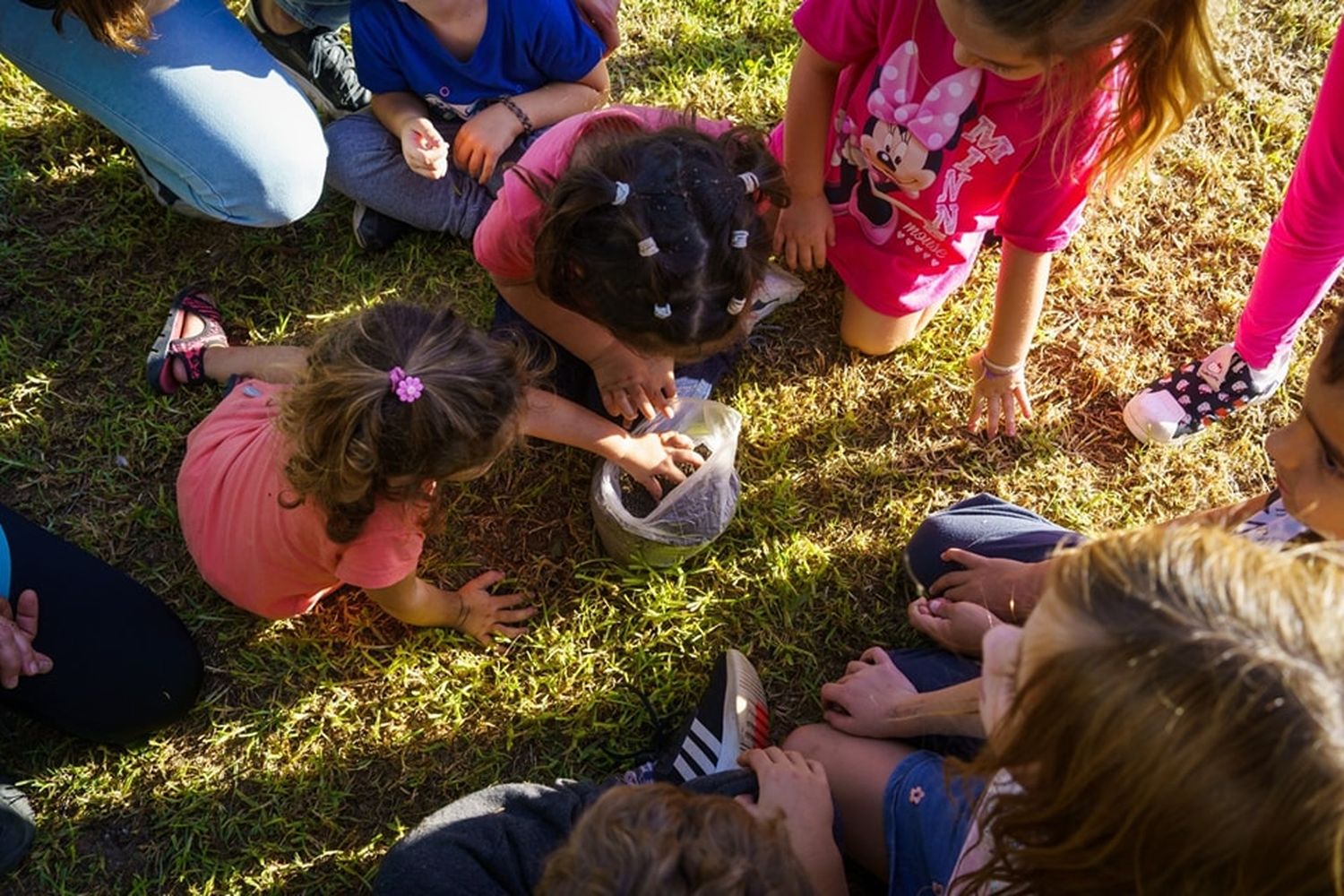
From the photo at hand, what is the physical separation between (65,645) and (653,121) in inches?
63.9

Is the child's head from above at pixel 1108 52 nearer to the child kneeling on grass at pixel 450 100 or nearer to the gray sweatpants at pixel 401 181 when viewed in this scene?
the child kneeling on grass at pixel 450 100

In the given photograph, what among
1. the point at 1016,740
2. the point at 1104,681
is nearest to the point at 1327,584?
the point at 1104,681

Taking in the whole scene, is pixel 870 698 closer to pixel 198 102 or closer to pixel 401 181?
pixel 401 181

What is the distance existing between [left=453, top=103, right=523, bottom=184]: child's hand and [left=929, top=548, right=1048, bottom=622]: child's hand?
1.44 meters

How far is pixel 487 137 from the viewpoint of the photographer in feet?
8.20

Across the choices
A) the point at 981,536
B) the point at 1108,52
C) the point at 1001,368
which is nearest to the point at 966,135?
the point at 1108,52

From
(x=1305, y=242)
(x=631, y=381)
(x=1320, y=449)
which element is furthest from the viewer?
(x=631, y=381)

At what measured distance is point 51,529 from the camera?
2.37 metres

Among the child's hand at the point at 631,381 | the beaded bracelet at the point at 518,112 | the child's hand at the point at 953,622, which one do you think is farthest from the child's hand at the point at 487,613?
the beaded bracelet at the point at 518,112

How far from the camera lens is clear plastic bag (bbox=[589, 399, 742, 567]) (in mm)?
2205

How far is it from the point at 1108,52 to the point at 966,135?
356mm

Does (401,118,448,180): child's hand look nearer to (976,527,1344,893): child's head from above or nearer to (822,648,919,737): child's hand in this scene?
(822,648,919,737): child's hand

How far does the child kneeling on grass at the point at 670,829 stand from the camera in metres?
1.22

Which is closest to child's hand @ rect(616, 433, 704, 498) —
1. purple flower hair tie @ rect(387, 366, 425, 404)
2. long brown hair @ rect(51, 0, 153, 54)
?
purple flower hair tie @ rect(387, 366, 425, 404)
